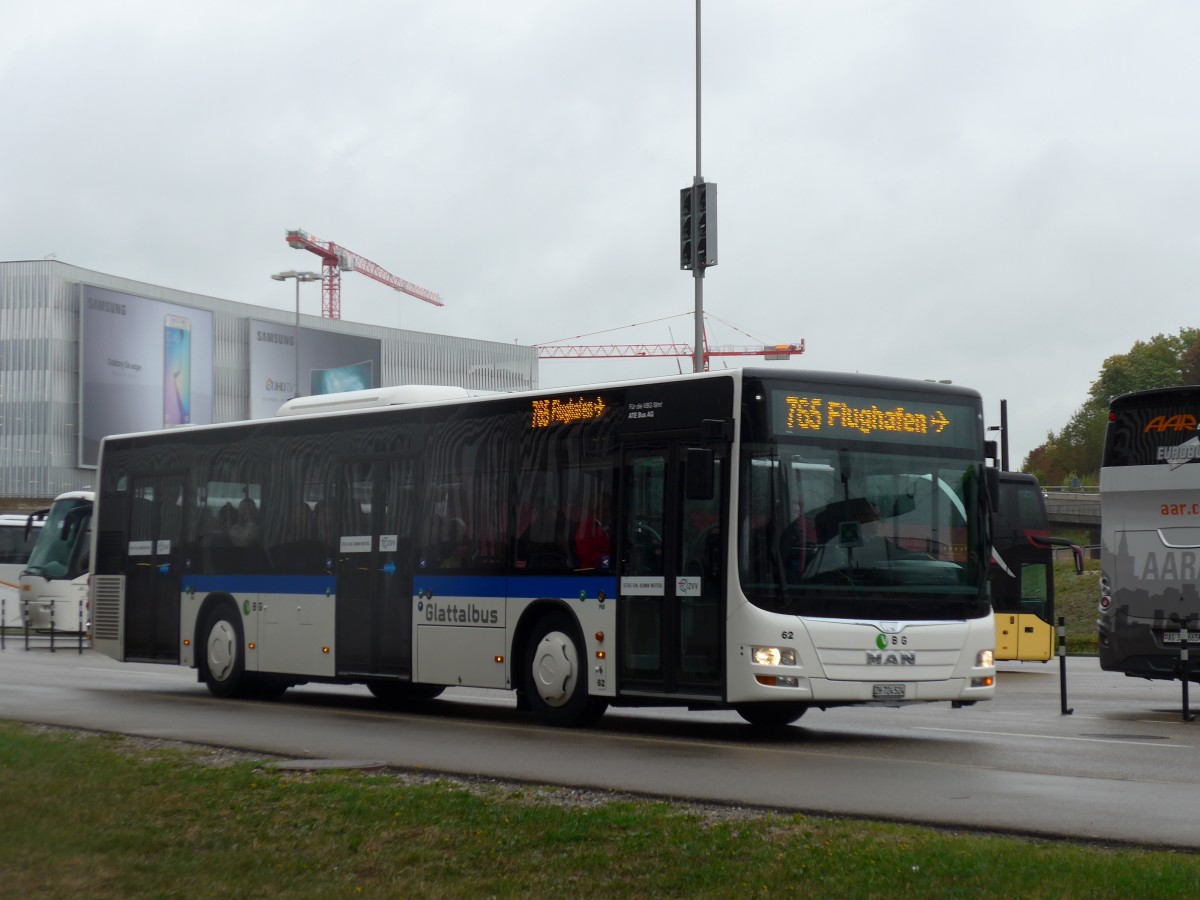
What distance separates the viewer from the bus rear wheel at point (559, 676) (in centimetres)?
1636

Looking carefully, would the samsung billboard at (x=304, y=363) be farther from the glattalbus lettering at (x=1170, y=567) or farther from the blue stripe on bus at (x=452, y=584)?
the glattalbus lettering at (x=1170, y=567)

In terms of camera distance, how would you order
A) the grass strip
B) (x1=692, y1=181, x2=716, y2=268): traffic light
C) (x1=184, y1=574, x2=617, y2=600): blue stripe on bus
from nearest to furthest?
the grass strip → (x1=184, y1=574, x2=617, y2=600): blue stripe on bus → (x1=692, y1=181, x2=716, y2=268): traffic light

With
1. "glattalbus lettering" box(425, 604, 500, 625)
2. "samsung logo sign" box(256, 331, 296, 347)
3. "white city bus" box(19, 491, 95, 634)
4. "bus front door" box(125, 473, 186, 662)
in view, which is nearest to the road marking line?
"glattalbus lettering" box(425, 604, 500, 625)

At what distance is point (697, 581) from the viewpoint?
50.0ft

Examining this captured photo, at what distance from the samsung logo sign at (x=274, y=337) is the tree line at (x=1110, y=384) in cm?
5511

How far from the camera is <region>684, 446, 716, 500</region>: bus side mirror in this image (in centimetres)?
1481

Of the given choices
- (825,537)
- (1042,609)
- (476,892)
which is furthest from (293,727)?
(1042,609)

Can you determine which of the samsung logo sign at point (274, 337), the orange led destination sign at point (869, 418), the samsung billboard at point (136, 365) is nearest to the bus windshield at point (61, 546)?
the orange led destination sign at point (869, 418)

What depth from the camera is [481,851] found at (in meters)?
8.71

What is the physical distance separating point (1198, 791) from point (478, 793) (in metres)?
4.69

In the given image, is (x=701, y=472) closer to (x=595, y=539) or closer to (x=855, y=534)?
(x=855, y=534)

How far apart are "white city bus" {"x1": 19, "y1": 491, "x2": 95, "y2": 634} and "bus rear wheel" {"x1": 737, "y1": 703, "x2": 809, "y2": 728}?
28.6 meters

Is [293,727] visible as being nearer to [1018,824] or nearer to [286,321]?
[1018,824]

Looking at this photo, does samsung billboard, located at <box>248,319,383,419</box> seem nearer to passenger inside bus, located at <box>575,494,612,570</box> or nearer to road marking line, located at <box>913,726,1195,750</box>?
passenger inside bus, located at <box>575,494,612,570</box>
